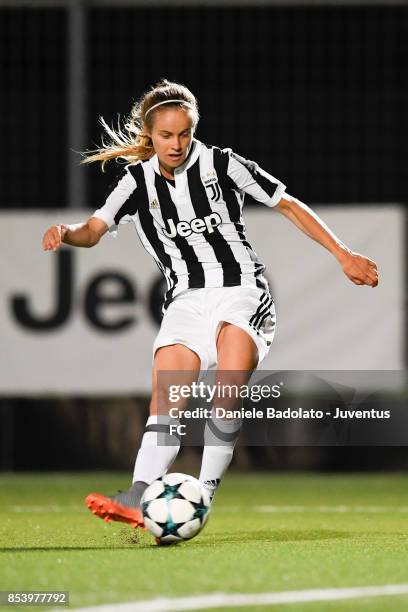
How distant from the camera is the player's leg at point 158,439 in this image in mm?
4977

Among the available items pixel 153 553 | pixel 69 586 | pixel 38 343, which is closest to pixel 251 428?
pixel 38 343

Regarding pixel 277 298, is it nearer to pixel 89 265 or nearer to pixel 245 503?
pixel 89 265

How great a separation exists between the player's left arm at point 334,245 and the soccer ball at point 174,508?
101cm

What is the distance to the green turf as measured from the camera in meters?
3.82

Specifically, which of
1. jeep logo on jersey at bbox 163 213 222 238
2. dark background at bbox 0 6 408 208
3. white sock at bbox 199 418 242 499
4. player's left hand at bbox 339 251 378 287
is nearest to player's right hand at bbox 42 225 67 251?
jeep logo on jersey at bbox 163 213 222 238

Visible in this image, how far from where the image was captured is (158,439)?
519 cm

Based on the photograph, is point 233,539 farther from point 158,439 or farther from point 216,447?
point 158,439

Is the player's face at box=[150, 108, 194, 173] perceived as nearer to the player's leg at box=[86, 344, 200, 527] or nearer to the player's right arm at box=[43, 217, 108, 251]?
the player's right arm at box=[43, 217, 108, 251]

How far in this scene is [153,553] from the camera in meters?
4.64

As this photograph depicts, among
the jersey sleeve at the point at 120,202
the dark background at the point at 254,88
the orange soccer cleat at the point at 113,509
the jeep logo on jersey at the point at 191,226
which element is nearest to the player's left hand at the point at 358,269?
the jeep logo on jersey at the point at 191,226

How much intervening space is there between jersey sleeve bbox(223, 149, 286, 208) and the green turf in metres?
1.38

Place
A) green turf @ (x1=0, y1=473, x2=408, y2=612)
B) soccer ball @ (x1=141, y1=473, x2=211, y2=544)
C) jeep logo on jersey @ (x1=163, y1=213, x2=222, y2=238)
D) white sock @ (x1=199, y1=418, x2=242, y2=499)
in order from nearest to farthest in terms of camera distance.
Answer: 1. green turf @ (x1=0, y1=473, x2=408, y2=612)
2. soccer ball @ (x1=141, y1=473, x2=211, y2=544)
3. white sock @ (x1=199, y1=418, x2=242, y2=499)
4. jeep logo on jersey @ (x1=163, y1=213, x2=222, y2=238)

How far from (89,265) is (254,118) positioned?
1594 millimetres

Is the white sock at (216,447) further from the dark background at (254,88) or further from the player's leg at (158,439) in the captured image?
the dark background at (254,88)
